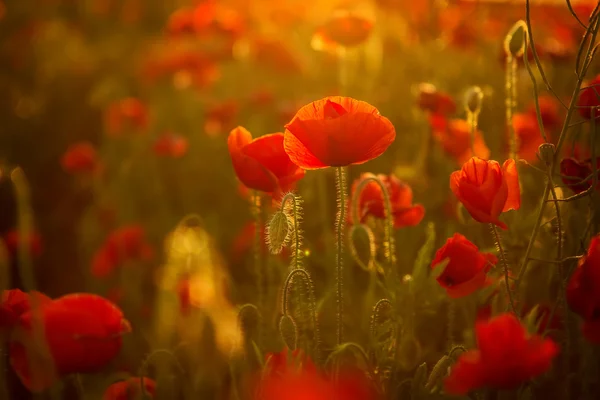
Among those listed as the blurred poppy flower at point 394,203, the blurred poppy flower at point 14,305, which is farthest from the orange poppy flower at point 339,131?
the blurred poppy flower at point 14,305

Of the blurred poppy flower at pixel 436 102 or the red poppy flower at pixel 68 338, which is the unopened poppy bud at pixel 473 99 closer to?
the blurred poppy flower at pixel 436 102

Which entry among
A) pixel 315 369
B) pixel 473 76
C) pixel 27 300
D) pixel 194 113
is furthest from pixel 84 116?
pixel 315 369

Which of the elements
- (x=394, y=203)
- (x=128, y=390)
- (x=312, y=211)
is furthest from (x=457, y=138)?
(x=128, y=390)

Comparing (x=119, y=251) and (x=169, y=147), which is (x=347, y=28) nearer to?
(x=169, y=147)

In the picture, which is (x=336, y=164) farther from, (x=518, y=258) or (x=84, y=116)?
(x=84, y=116)

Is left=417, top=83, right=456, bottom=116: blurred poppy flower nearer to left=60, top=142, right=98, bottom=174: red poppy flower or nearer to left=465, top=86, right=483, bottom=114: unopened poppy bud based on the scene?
left=465, top=86, right=483, bottom=114: unopened poppy bud

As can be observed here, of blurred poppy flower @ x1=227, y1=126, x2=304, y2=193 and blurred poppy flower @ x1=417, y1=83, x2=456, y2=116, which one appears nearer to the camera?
blurred poppy flower @ x1=227, y1=126, x2=304, y2=193

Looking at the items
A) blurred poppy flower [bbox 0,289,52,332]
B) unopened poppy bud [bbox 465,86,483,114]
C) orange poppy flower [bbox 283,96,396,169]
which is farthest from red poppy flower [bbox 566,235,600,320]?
blurred poppy flower [bbox 0,289,52,332]
